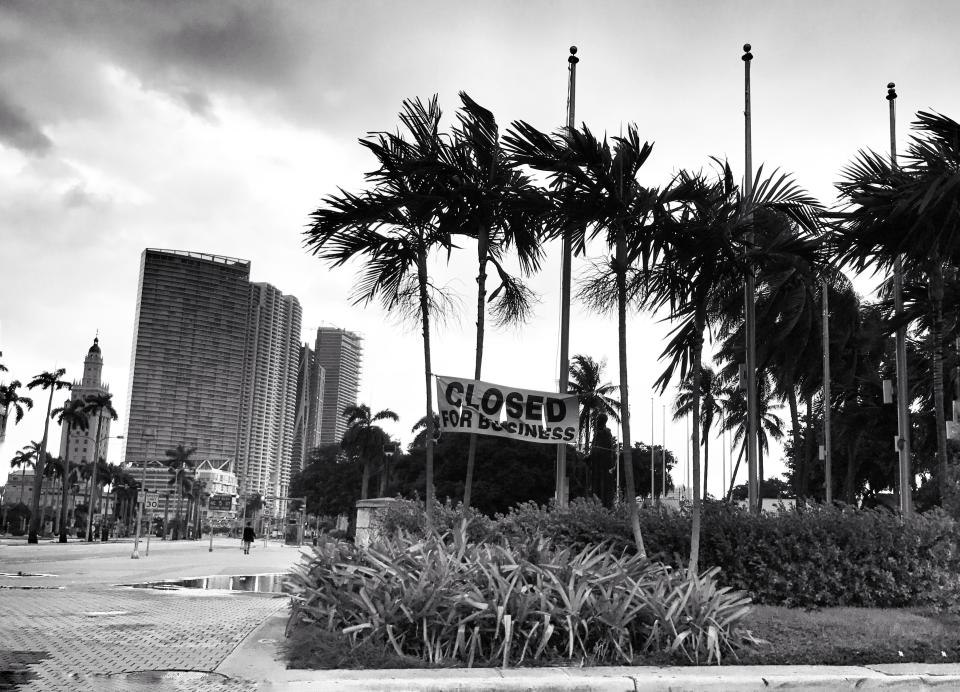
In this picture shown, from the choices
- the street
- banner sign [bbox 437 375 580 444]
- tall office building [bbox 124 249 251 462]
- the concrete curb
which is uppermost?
tall office building [bbox 124 249 251 462]

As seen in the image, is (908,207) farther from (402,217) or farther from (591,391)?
(591,391)

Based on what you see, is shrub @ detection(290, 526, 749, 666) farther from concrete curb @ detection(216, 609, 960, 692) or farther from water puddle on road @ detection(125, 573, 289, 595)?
water puddle on road @ detection(125, 573, 289, 595)

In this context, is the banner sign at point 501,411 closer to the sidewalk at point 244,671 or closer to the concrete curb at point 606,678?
the sidewalk at point 244,671

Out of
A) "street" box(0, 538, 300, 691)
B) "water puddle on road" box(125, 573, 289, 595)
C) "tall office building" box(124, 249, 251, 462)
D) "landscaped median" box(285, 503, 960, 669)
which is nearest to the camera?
"street" box(0, 538, 300, 691)

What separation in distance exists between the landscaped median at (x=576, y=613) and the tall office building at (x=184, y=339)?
179112 mm

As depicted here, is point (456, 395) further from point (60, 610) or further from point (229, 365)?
point (229, 365)

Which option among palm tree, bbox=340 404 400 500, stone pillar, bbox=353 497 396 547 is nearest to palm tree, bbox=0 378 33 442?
palm tree, bbox=340 404 400 500

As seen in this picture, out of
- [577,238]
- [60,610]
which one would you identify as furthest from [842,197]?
[60,610]

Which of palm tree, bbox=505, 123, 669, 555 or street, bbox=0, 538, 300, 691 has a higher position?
palm tree, bbox=505, 123, 669, 555

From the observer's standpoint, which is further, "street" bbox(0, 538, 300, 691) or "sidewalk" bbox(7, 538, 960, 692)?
"street" bbox(0, 538, 300, 691)

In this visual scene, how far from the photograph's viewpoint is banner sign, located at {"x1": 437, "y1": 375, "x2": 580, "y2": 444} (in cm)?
1081

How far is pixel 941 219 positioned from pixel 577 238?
188 inches

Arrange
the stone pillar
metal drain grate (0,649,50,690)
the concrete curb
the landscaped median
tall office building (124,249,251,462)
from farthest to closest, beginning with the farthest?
1. tall office building (124,249,251,462)
2. the stone pillar
3. the landscaped median
4. metal drain grate (0,649,50,690)
5. the concrete curb

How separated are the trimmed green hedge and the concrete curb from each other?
Answer: 3.28 metres
